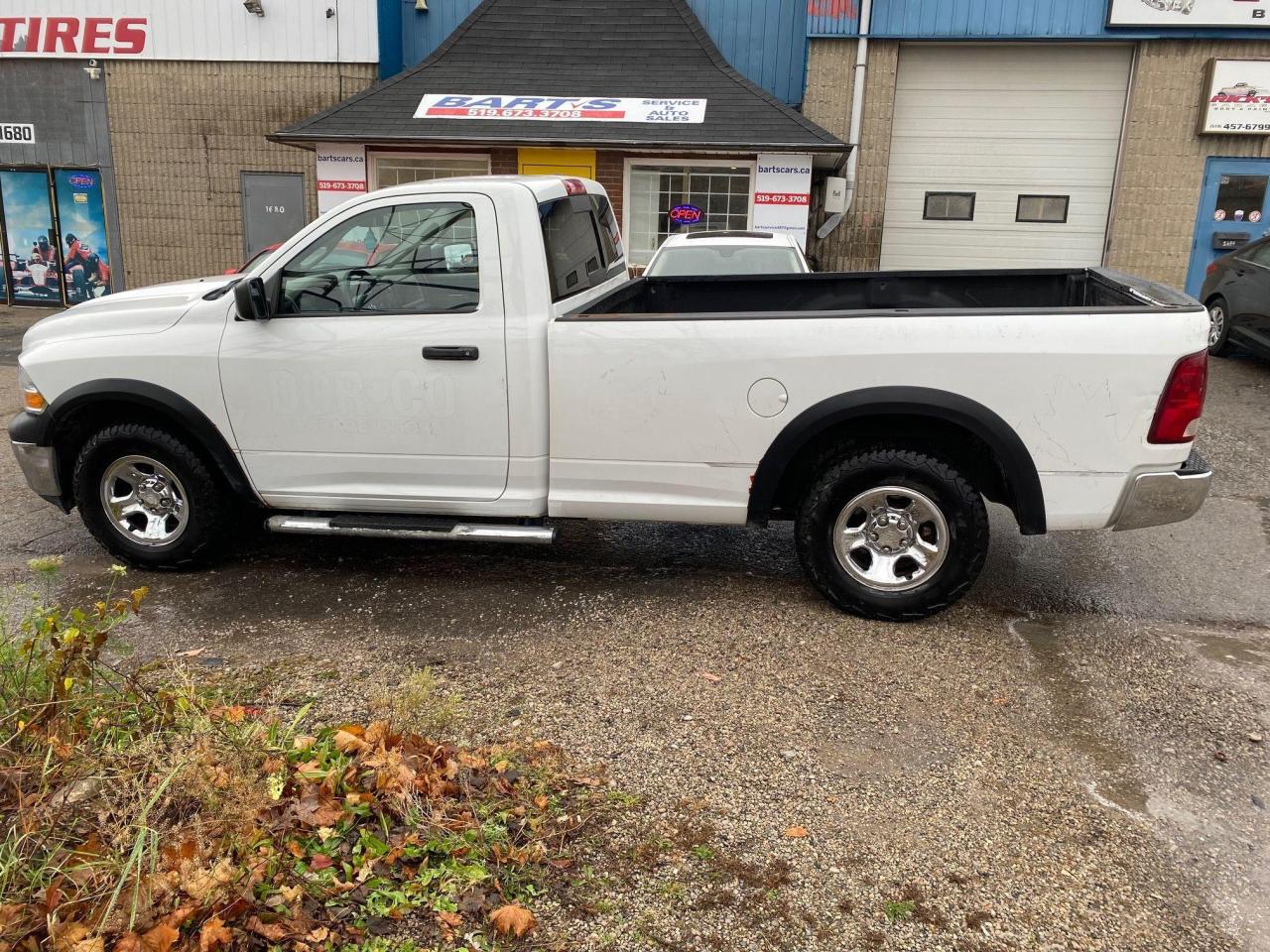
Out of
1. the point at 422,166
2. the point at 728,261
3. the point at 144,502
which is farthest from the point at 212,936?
the point at 422,166

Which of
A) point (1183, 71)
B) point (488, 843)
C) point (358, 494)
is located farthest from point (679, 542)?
point (1183, 71)

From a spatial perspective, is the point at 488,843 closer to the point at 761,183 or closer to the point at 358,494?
the point at 358,494

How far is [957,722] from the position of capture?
3.97 meters

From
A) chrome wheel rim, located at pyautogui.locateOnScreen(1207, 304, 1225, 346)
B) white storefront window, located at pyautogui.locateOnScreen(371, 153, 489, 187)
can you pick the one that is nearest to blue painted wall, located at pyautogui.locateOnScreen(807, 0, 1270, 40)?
chrome wheel rim, located at pyautogui.locateOnScreen(1207, 304, 1225, 346)

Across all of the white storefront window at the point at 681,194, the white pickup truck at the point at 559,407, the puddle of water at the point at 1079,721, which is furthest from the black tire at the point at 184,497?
the white storefront window at the point at 681,194

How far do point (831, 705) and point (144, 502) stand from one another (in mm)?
3649

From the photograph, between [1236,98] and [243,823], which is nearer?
[243,823]

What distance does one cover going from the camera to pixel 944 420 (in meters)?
4.59

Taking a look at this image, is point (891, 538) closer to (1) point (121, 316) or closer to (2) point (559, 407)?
(2) point (559, 407)

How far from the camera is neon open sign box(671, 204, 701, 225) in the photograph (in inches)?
559

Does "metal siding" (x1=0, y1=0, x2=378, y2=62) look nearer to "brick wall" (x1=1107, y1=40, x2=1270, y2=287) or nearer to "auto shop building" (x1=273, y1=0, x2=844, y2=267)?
"auto shop building" (x1=273, y1=0, x2=844, y2=267)

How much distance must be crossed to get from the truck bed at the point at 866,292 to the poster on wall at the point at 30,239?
1466cm

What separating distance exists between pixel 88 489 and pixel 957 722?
4351mm

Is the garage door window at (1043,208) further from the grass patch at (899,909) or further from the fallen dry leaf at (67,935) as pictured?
the fallen dry leaf at (67,935)
